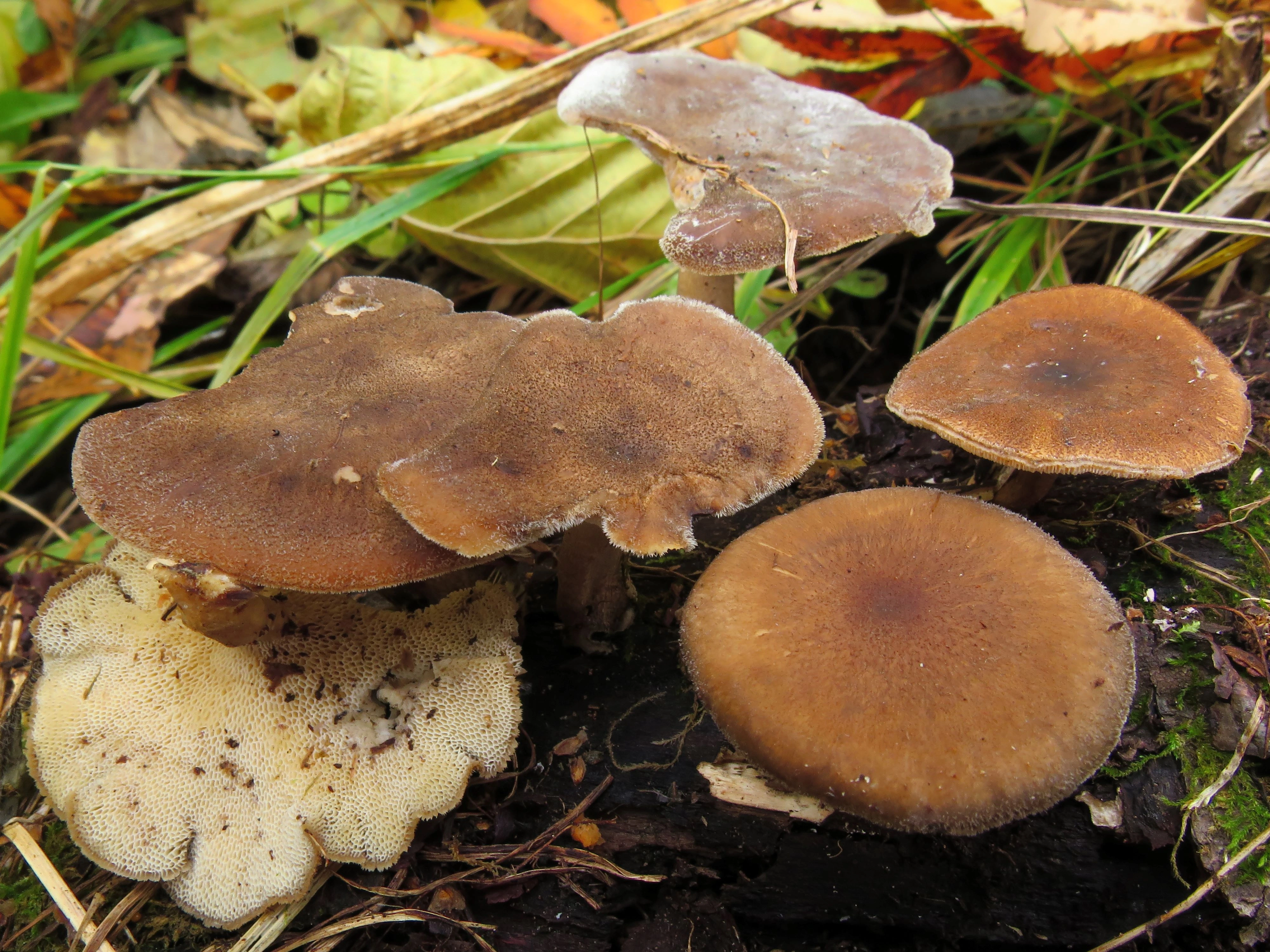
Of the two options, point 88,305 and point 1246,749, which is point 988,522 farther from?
point 88,305

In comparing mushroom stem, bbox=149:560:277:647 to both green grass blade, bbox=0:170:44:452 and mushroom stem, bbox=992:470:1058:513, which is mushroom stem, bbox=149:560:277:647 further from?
mushroom stem, bbox=992:470:1058:513

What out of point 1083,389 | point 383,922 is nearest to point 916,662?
point 1083,389

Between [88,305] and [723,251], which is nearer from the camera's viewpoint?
[723,251]

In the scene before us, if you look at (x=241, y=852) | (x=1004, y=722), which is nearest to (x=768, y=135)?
(x=1004, y=722)

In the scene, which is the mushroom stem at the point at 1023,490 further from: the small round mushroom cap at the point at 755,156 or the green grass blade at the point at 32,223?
the green grass blade at the point at 32,223

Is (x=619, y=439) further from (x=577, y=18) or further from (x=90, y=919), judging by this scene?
(x=577, y=18)

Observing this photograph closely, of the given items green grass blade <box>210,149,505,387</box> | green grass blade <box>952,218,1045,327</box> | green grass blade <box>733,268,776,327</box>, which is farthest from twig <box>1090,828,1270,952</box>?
green grass blade <box>210,149,505,387</box>
